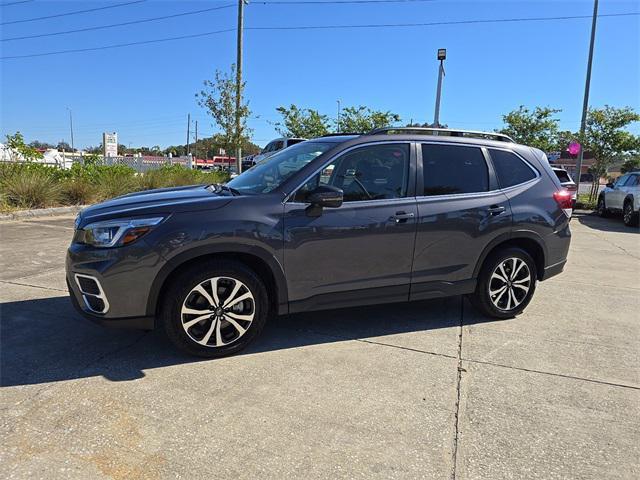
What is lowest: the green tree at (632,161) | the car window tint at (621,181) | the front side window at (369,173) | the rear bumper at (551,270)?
the rear bumper at (551,270)

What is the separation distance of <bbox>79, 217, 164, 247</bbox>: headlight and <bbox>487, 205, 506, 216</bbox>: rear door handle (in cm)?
297

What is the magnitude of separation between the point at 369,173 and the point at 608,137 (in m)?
19.5

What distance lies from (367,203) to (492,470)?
221cm

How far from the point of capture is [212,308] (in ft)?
11.8

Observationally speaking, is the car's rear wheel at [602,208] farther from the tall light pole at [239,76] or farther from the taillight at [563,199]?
the tall light pole at [239,76]

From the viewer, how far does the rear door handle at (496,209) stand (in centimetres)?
446

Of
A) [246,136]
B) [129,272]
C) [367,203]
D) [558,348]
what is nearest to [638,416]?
[558,348]

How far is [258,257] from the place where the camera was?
3.65 m

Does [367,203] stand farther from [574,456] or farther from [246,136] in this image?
[246,136]

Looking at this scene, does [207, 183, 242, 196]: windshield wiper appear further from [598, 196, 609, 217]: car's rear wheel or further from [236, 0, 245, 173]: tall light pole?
[236, 0, 245, 173]: tall light pole

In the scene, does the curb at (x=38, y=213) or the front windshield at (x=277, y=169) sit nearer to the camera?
the front windshield at (x=277, y=169)

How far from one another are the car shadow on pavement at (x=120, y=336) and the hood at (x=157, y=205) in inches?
41.5

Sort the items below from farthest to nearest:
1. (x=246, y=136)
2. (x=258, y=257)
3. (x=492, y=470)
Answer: (x=246, y=136) < (x=258, y=257) < (x=492, y=470)

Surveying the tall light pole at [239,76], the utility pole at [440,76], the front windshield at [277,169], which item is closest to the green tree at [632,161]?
the utility pole at [440,76]
